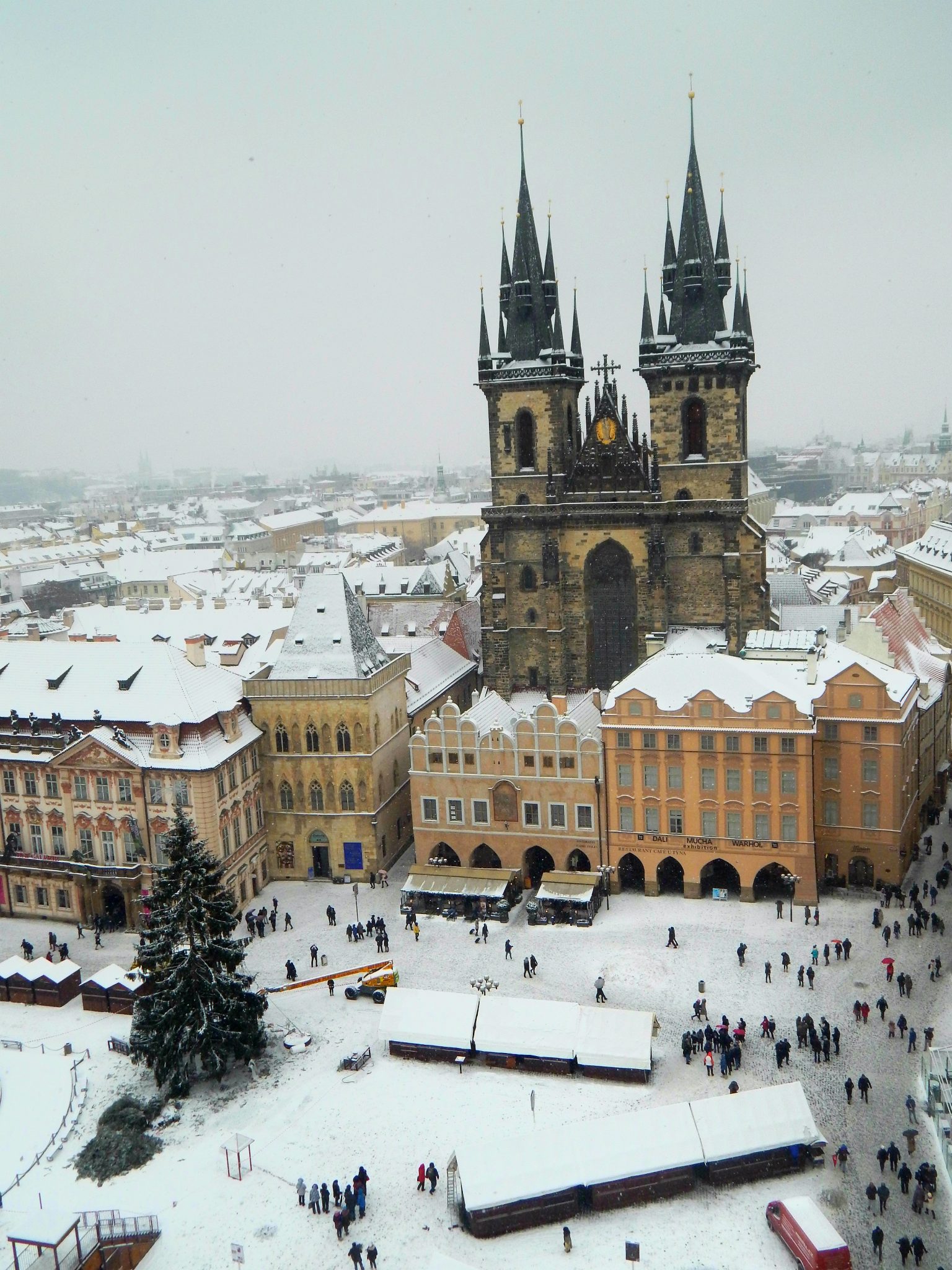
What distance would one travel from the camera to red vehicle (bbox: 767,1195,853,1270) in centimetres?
3100

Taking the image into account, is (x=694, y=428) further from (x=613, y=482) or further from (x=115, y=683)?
(x=115, y=683)

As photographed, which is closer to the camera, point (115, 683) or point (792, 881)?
point (792, 881)

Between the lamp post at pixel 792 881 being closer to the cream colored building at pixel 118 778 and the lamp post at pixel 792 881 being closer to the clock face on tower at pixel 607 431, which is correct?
the cream colored building at pixel 118 778

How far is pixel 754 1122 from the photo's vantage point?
35688 millimetres

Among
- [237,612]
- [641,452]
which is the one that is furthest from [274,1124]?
[237,612]

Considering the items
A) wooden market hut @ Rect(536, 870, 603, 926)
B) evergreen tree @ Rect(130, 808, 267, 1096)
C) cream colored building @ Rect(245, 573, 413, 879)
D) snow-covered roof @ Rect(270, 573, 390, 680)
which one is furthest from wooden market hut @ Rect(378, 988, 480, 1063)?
snow-covered roof @ Rect(270, 573, 390, 680)

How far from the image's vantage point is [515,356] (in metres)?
73.4

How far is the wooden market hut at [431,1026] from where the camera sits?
140 ft

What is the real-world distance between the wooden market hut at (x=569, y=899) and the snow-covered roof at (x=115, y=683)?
18.3 metres

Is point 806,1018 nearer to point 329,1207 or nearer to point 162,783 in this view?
point 329,1207

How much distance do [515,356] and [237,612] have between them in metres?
28.6

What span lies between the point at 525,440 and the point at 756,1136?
154ft

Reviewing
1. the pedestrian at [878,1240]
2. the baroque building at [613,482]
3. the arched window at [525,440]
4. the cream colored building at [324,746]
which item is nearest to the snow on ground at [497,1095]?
the pedestrian at [878,1240]

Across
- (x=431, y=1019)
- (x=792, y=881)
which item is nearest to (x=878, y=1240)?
(x=431, y=1019)
